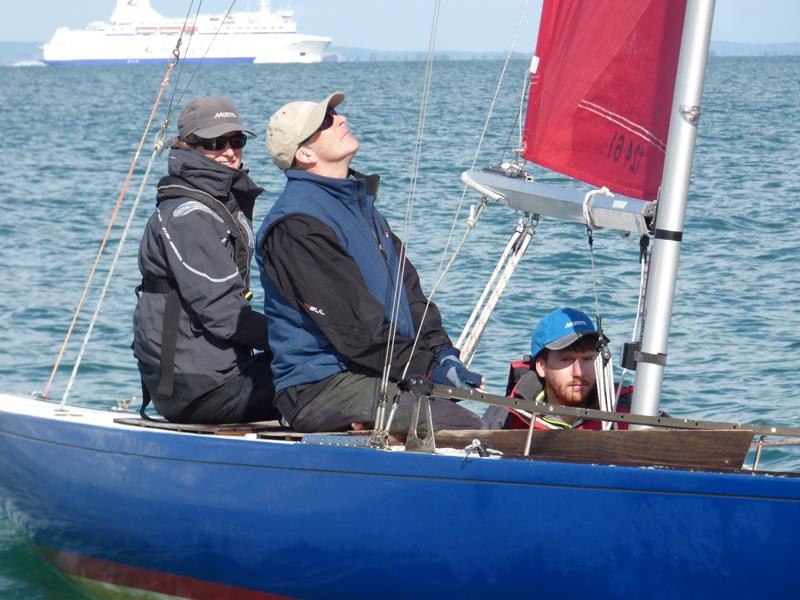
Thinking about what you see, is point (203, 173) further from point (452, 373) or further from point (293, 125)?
point (452, 373)

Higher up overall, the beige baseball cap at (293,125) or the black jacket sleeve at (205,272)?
the beige baseball cap at (293,125)

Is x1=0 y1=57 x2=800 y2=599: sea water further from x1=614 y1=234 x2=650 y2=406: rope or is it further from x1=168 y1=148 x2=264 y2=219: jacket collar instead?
x1=168 y1=148 x2=264 y2=219: jacket collar

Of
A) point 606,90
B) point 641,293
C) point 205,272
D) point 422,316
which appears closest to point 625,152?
point 606,90

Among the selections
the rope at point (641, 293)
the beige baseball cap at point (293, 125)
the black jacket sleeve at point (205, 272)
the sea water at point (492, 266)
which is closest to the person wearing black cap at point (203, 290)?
the black jacket sleeve at point (205, 272)

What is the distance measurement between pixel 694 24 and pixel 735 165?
→ 13.0 m

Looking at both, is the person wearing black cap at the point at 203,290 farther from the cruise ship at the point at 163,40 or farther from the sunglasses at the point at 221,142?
the cruise ship at the point at 163,40

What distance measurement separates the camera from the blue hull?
2807mm

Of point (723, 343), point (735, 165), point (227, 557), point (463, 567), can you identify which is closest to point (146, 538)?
point (227, 557)

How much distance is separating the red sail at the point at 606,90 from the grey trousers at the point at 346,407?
91 centimetres

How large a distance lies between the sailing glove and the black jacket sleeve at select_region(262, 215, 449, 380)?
0.65 feet

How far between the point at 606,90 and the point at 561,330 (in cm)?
85

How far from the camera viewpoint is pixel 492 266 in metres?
9.79

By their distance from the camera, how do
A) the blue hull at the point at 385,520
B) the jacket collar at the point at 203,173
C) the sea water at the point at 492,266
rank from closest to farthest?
1. the blue hull at the point at 385,520
2. the jacket collar at the point at 203,173
3. the sea water at the point at 492,266

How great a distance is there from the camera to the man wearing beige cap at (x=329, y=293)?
331 centimetres
